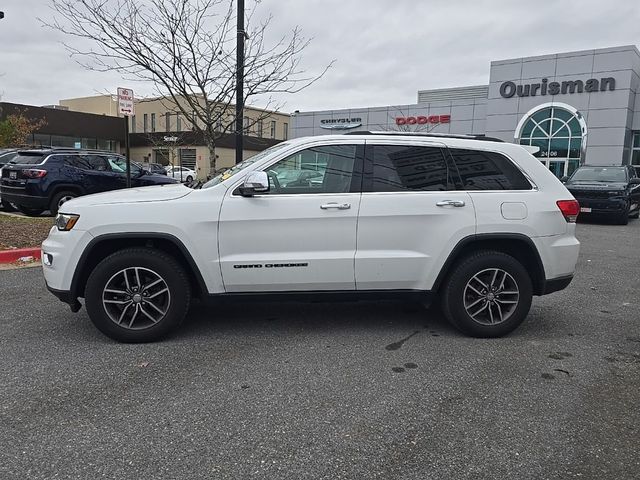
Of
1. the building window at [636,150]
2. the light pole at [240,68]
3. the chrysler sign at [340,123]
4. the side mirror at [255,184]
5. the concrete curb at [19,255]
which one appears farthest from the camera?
the chrysler sign at [340,123]

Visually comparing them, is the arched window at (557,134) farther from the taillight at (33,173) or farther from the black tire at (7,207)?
the black tire at (7,207)

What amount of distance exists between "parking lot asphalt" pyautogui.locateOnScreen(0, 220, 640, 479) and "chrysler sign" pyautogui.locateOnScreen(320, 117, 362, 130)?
32763 mm

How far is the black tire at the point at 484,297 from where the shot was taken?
14.8ft

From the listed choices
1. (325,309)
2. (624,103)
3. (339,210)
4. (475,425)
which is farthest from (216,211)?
(624,103)

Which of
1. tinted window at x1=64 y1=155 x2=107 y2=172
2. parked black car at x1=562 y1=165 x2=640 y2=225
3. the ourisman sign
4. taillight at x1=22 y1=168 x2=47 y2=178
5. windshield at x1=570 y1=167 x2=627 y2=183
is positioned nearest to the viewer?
taillight at x1=22 y1=168 x2=47 y2=178

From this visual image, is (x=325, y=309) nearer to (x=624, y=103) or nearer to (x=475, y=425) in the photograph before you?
(x=475, y=425)

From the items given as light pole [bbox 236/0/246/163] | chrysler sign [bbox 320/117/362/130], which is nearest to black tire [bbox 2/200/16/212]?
light pole [bbox 236/0/246/163]

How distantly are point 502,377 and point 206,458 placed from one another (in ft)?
7.28

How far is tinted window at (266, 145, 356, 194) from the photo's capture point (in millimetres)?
4398

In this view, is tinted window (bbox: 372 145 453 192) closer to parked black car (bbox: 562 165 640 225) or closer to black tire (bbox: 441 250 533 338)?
black tire (bbox: 441 250 533 338)

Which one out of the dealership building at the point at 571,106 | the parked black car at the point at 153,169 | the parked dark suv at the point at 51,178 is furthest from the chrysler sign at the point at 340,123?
the parked dark suv at the point at 51,178

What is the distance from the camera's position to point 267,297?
4398 mm

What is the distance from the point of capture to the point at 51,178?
1102 centimetres

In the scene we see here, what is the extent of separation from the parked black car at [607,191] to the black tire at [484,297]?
439 inches
